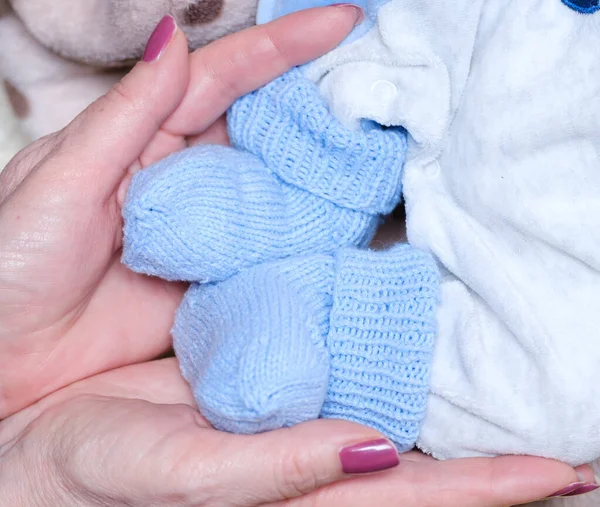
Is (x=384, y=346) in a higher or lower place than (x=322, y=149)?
lower

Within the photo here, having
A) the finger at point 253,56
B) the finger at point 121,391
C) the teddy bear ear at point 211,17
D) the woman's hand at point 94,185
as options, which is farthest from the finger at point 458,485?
the teddy bear ear at point 211,17

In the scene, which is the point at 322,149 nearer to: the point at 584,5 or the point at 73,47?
the point at 584,5

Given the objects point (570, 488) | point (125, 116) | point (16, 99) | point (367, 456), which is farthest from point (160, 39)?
point (570, 488)

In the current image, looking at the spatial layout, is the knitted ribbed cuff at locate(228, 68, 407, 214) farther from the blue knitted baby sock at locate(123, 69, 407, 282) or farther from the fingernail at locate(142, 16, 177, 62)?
the fingernail at locate(142, 16, 177, 62)

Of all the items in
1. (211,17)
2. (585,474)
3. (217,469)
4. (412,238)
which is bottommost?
(585,474)

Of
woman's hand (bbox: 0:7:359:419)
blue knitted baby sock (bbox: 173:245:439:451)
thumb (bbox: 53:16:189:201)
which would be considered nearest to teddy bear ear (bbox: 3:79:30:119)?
woman's hand (bbox: 0:7:359:419)

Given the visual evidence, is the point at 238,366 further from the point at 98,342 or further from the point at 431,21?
the point at 431,21

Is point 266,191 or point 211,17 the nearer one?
point 266,191

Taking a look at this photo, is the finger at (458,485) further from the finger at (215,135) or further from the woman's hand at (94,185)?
the finger at (215,135)
